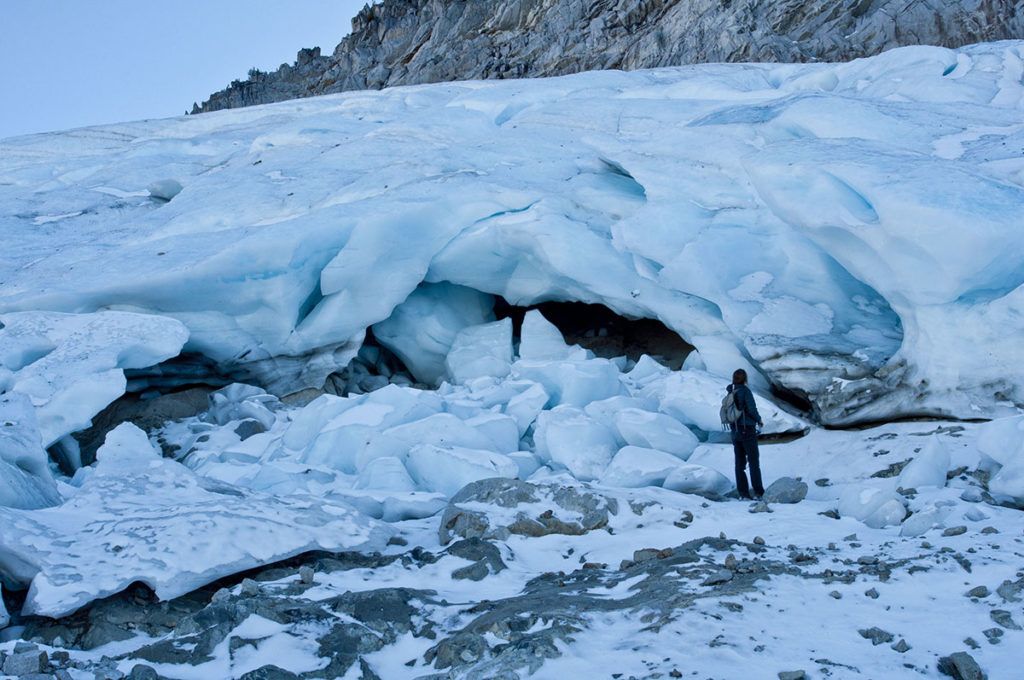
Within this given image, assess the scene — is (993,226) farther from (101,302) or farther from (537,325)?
(101,302)

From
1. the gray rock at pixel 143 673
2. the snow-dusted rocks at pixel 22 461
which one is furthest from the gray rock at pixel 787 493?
the snow-dusted rocks at pixel 22 461

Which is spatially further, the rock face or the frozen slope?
the rock face

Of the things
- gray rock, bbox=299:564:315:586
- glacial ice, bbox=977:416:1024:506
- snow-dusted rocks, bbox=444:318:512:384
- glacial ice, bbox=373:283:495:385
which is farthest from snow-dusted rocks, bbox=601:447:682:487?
glacial ice, bbox=373:283:495:385

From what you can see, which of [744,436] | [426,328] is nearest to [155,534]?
[744,436]

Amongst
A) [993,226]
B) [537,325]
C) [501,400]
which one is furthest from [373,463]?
[993,226]

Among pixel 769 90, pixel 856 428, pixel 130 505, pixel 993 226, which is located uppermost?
pixel 769 90

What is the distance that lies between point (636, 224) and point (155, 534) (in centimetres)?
470

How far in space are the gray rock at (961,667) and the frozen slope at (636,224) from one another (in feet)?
11.2

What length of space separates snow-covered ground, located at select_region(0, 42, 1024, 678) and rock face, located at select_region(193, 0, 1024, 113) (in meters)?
4.62

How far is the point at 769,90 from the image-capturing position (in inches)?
372

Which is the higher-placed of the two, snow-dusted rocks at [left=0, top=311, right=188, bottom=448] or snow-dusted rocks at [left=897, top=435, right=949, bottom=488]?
snow-dusted rocks at [left=0, top=311, right=188, bottom=448]

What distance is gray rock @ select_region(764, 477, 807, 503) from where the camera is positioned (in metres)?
4.92

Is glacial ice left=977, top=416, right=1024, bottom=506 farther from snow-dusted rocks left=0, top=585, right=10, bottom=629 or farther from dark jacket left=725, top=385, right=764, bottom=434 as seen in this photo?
snow-dusted rocks left=0, top=585, right=10, bottom=629

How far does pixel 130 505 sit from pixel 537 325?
4851 mm
